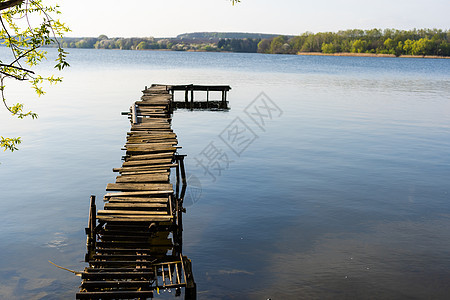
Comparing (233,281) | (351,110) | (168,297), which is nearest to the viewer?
(168,297)

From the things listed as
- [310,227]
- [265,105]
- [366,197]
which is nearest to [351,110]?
[265,105]

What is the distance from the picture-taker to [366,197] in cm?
1748

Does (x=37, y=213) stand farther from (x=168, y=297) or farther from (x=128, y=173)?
(x=168, y=297)

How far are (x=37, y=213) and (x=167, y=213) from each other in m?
6.65

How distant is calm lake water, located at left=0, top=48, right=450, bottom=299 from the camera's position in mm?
11250

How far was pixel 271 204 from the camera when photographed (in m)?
16.5

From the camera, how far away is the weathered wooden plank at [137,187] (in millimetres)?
12789

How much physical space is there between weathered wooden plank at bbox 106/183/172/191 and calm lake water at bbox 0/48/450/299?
6.21 ft

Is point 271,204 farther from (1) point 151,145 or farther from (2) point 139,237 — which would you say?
(2) point 139,237

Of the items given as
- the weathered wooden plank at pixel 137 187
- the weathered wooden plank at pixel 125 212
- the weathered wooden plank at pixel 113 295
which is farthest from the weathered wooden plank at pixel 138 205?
the weathered wooden plank at pixel 113 295

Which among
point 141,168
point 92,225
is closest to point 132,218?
point 92,225

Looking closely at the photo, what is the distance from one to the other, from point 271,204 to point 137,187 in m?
5.80

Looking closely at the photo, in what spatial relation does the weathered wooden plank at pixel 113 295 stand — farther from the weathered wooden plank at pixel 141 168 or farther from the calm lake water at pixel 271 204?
the weathered wooden plank at pixel 141 168

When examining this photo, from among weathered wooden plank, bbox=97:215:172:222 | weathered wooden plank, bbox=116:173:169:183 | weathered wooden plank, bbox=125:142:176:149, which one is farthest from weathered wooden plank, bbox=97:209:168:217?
weathered wooden plank, bbox=125:142:176:149
